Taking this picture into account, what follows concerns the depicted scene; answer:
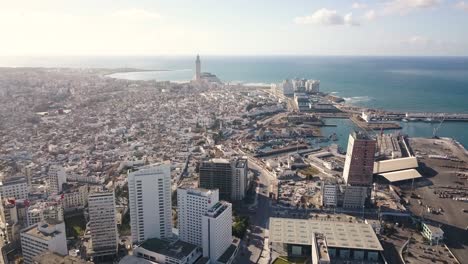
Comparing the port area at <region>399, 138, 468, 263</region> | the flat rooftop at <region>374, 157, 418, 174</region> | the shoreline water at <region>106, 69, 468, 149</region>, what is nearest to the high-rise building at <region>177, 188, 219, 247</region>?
the port area at <region>399, 138, 468, 263</region>

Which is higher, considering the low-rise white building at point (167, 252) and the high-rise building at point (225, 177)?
the high-rise building at point (225, 177)

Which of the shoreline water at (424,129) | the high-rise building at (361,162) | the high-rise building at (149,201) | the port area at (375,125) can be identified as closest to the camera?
the high-rise building at (149,201)

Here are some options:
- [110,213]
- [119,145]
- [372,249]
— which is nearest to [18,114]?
[119,145]

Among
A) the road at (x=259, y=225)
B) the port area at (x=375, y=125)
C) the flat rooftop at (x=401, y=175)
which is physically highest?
the port area at (x=375, y=125)

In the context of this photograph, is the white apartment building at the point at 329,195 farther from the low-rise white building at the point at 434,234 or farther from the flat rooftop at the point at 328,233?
the low-rise white building at the point at 434,234

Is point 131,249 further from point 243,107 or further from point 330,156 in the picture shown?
point 243,107

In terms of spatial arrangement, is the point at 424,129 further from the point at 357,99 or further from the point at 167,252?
the point at 167,252

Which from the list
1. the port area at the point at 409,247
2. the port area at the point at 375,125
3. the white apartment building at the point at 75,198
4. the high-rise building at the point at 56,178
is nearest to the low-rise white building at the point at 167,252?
the white apartment building at the point at 75,198
